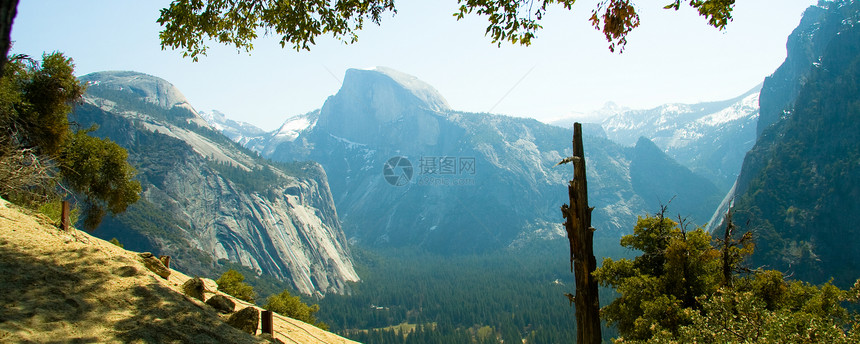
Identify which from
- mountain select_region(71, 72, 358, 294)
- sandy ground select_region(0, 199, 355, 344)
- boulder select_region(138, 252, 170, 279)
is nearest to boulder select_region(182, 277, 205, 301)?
sandy ground select_region(0, 199, 355, 344)

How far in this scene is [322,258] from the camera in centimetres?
16638

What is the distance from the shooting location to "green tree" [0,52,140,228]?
17.1 metres

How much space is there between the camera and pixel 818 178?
381 feet

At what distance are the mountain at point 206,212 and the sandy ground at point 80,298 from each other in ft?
358

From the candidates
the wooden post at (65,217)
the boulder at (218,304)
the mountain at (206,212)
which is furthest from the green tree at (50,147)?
the mountain at (206,212)

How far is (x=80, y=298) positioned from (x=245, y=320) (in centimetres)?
417

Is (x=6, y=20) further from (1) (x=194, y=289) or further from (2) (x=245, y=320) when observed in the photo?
(1) (x=194, y=289)

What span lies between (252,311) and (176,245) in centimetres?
11658

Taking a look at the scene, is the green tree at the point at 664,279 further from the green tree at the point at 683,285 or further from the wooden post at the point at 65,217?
the wooden post at the point at 65,217

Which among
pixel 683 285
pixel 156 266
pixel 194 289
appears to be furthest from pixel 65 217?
pixel 683 285

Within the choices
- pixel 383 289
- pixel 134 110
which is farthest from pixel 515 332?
pixel 134 110

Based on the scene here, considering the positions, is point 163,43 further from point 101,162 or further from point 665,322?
point 665,322

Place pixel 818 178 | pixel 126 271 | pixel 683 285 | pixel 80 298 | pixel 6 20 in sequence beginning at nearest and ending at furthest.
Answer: pixel 6 20 → pixel 80 298 → pixel 126 271 → pixel 683 285 → pixel 818 178

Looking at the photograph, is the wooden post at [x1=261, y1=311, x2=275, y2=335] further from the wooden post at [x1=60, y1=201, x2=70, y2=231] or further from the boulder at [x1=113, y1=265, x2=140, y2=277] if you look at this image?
the wooden post at [x1=60, y1=201, x2=70, y2=231]
